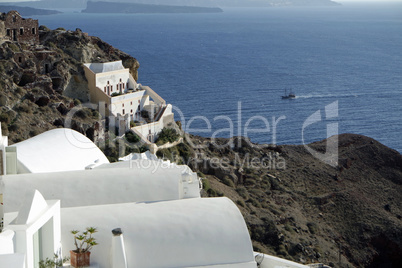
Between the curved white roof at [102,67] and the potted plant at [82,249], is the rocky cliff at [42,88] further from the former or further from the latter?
the potted plant at [82,249]

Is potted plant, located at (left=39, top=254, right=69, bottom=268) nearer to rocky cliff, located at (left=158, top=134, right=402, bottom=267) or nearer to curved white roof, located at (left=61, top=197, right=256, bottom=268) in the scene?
curved white roof, located at (left=61, top=197, right=256, bottom=268)

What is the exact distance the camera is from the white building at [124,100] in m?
43.1

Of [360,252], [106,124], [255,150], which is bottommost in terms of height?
[360,252]

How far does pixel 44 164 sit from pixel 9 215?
7402 mm

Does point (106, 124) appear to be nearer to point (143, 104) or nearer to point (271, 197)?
point (143, 104)

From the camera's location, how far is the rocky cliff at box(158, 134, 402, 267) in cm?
4128

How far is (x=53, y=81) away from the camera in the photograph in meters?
43.6

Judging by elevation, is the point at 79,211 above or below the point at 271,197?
above

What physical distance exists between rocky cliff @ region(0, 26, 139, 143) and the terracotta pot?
21006 mm

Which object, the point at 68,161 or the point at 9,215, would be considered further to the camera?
the point at 68,161

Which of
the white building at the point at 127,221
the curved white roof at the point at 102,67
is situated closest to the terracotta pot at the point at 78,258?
the white building at the point at 127,221

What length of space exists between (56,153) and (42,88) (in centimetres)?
1620

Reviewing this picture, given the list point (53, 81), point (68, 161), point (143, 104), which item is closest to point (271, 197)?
point (143, 104)

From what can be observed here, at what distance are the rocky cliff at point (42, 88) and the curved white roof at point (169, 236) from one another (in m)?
19.9
